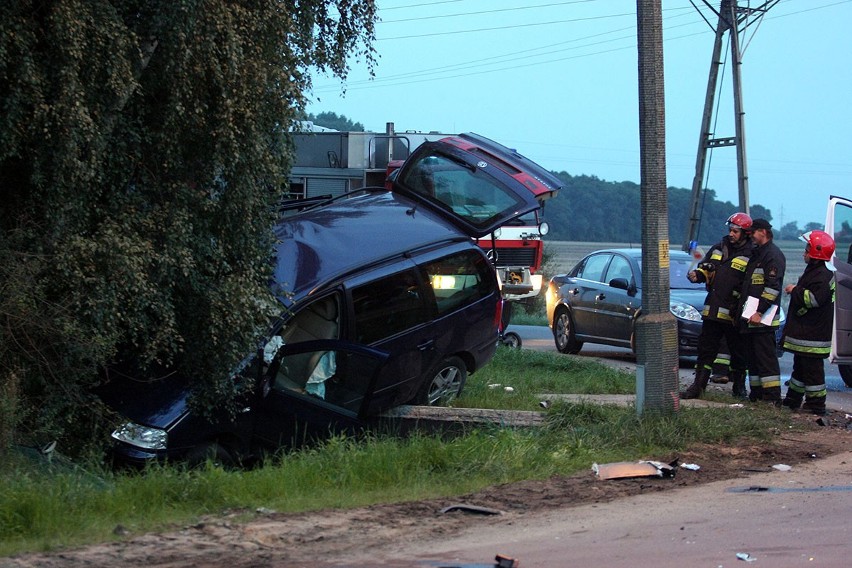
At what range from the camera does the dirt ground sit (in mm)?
5230

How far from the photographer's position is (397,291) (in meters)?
9.05

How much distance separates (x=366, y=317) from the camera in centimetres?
874

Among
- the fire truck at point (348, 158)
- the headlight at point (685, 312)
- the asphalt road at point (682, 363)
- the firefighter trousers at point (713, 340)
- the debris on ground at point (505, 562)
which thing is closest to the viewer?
the debris on ground at point (505, 562)

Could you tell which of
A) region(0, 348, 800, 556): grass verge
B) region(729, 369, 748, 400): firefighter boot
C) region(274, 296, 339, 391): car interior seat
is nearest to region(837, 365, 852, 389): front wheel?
region(729, 369, 748, 400): firefighter boot

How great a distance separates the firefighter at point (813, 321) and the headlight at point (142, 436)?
19.5 ft

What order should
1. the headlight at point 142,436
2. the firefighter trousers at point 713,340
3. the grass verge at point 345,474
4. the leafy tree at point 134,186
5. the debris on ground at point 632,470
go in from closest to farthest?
1. the grass verge at point 345,474
2. the leafy tree at point 134,186
3. the debris on ground at point 632,470
4. the headlight at point 142,436
5. the firefighter trousers at point 713,340

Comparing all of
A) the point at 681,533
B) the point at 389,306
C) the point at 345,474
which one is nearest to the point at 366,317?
the point at 389,306

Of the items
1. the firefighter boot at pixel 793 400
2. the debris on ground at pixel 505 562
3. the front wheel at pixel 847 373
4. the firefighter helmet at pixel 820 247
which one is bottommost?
the front wheel at pixel 847 373

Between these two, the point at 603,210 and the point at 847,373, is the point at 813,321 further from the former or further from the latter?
the point at 603,210

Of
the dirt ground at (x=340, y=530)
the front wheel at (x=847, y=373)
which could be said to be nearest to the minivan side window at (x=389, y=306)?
the dirt ground at (x=340, y=530)

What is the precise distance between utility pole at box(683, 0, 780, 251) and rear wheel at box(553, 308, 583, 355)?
7.74 m

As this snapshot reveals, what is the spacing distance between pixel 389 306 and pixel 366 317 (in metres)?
0.32

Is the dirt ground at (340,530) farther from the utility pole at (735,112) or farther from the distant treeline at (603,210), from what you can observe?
the distant treeline at (603,210)

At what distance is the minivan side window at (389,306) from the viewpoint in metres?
8.73
